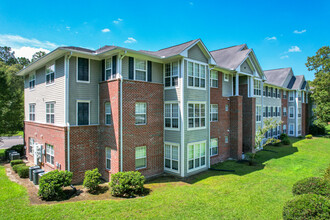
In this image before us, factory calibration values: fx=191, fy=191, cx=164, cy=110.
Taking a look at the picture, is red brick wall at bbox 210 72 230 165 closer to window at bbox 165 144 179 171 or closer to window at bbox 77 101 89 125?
window at bbox 165 144 179 171

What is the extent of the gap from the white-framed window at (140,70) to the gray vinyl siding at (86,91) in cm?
270

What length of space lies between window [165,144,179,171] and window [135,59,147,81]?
524 centimetres

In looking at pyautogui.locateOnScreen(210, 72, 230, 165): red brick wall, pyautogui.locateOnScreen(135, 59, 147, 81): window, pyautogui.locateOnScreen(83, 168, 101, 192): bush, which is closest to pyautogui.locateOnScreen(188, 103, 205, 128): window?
pyautogui.locateOnScreen(210, 72, 230, 165): red brick wall

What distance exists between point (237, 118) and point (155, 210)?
12835mm

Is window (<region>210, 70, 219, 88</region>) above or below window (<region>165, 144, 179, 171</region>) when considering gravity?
above

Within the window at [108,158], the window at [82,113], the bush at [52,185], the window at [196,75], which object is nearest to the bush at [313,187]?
the window at [196,75]

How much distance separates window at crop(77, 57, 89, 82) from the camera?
1254 centimetres

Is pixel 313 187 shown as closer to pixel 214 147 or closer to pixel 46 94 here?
pixel 214 147

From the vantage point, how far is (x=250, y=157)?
16.9 metres

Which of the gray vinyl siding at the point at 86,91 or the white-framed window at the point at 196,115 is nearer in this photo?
the gray vinyl siding at the point at 86,91

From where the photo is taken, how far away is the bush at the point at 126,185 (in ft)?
33.4

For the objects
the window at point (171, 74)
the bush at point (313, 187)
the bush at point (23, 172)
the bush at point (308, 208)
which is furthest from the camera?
the window at point (171, 74)

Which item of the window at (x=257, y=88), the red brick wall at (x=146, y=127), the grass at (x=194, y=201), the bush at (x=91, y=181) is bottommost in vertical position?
the grass at (x=194, y=201)

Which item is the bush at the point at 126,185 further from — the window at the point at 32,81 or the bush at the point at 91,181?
the window at the point at 32,81
